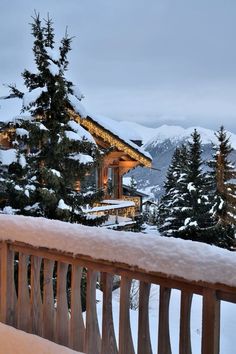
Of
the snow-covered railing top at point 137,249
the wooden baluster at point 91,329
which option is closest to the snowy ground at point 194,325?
the wooden baluster at point 91,329

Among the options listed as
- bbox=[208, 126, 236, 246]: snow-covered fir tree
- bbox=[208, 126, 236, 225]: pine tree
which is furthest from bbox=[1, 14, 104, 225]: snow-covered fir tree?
bbox=[208, 126, 236, 225]: pine tree

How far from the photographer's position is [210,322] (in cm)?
178

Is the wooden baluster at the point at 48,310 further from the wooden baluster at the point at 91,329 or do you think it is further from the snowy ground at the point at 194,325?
the snowy ground at the point at 194,325

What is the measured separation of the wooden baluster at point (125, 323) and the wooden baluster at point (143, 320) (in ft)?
0.25

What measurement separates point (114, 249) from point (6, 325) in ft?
3.51

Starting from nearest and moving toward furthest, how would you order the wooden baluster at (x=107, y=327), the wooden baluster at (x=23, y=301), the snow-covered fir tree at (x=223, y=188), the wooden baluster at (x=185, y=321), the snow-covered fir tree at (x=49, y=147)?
the wooden baluster at (x=185, y=321) < the wooden baluster at (x=107, y=327) < the wooden baluster at (x=23, y=301) < the snow-covered fir tree at (x=49, y=147) < the snow-covered fir tree at (x=223, y=188)

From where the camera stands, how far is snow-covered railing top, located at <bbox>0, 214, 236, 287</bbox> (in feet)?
5.68

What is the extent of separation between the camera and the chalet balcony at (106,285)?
1.78m

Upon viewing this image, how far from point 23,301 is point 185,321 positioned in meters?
1.19

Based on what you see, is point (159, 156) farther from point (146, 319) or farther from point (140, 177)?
point (146, 319)

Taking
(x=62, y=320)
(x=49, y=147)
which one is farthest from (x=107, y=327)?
(x=49, y=147)

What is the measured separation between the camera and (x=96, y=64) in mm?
27484

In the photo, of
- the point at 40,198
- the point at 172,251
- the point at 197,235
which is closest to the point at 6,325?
the point at 172,251

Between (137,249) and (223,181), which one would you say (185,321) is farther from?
(223,181)
